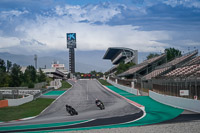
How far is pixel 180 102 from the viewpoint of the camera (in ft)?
78.6

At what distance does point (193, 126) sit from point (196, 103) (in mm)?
7446

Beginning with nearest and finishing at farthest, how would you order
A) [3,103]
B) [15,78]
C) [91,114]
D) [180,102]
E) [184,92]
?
[91,114] < [184,92] < [180,102] < [3,103] < [15,78]

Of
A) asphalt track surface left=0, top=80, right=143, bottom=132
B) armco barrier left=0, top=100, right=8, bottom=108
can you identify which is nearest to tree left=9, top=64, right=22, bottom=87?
armco barrier left=0, top=100, right=8, bottom=108

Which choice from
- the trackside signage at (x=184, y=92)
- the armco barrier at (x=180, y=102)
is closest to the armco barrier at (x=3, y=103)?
the armco barrier at (x=180, y=102)

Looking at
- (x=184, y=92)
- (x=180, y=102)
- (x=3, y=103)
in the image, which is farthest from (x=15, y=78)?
(x=184, y=92)

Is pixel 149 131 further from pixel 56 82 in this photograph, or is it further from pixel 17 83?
pixel 56 82

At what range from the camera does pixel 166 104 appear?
27766 millimetres

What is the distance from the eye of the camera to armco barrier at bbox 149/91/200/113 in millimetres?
20906

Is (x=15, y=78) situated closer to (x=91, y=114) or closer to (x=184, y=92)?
(x=91, y=114)

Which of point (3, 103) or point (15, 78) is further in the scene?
point (15, 78)

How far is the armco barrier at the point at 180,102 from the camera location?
20906mm

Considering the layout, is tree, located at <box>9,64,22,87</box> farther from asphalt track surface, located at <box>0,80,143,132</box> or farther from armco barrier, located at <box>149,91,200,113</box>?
armco barrier, located at <box>149,91,200,113</box>

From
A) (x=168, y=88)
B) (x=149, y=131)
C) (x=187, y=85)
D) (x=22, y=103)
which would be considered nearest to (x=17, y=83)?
(x=22, y=103)

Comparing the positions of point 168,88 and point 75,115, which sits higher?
point 168,88
